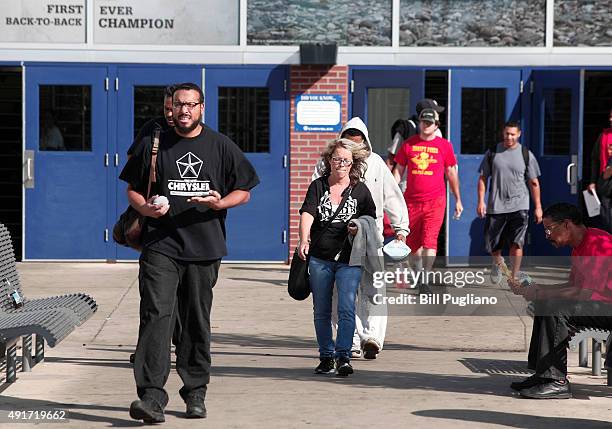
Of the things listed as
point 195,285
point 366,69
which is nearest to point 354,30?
point 366,69

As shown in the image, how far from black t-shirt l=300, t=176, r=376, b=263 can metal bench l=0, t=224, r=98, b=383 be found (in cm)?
165

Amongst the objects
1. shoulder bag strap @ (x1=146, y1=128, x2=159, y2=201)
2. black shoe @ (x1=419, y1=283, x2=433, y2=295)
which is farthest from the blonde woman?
black shoe @ (x1=419, y1=283, x2=433, y2=295)

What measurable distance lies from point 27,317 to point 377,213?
2.83 meters

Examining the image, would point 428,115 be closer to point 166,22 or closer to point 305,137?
point 305,137

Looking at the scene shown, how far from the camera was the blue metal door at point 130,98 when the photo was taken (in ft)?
54.1

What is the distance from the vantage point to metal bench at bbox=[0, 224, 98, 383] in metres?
8.02

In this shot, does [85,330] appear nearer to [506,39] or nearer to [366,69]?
[366,69]

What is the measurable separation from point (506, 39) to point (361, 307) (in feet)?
24.0

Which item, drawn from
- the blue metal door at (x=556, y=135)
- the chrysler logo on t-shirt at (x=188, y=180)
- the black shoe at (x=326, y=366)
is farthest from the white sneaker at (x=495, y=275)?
the chrysler logo on t-shirt at (x=188, y=180)

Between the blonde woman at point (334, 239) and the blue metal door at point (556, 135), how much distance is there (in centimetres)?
742

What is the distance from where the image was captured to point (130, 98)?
54.3ft

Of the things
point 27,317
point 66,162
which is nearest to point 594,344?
point 27,317

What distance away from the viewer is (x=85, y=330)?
37.1 ft

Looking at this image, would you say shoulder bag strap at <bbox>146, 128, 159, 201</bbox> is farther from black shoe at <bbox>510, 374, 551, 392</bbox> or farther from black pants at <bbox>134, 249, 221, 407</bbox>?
black shoe at <bbox>510, 374, 551, 392</bbox>
